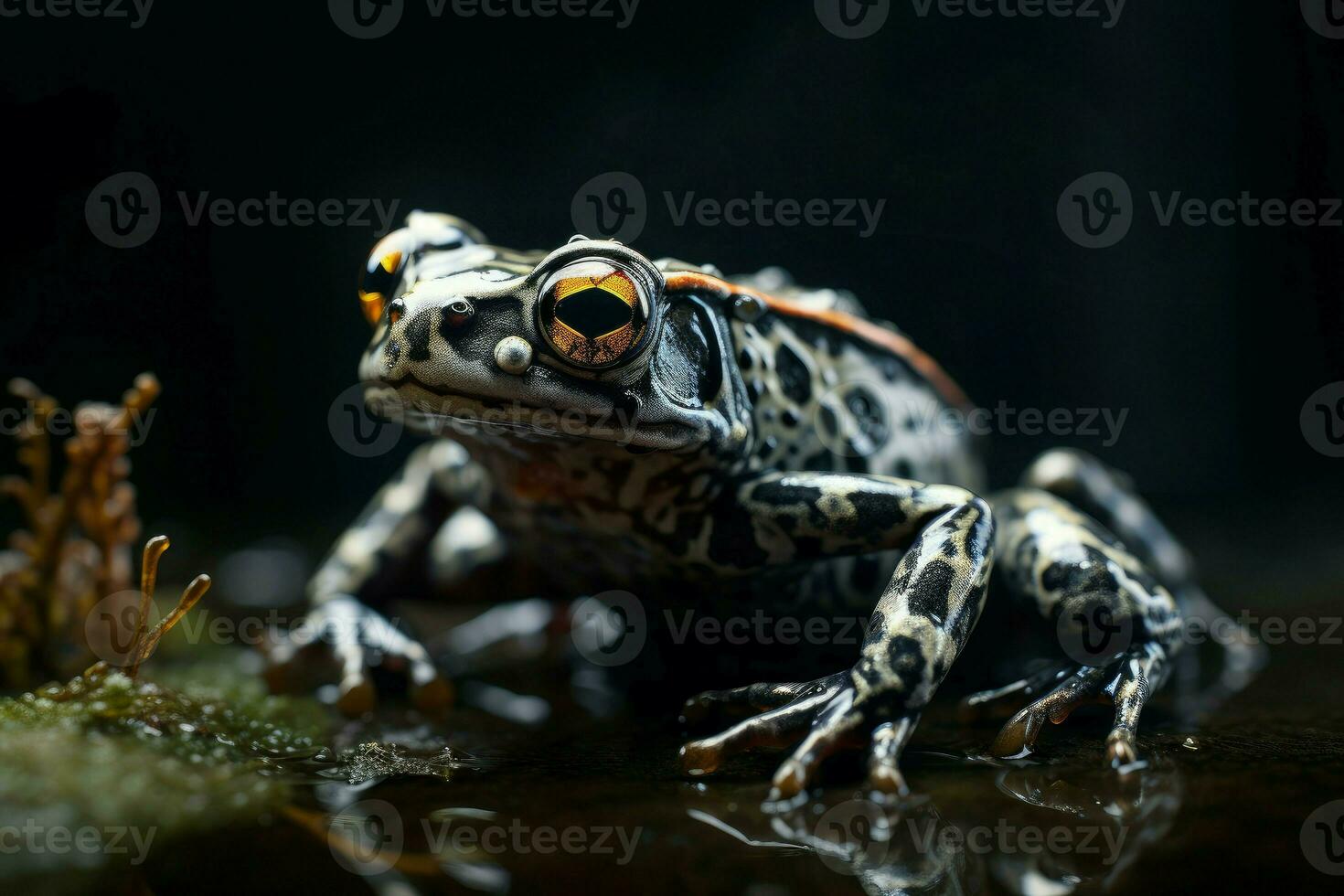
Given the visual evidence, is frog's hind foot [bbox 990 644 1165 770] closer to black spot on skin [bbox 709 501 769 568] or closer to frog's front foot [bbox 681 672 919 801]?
frog's front foot [bbox 681 672 919 801]

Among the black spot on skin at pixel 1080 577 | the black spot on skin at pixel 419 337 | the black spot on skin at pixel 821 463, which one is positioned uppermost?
the black spot on skin at pixel 419 337

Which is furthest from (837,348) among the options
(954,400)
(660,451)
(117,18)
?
(117,18)

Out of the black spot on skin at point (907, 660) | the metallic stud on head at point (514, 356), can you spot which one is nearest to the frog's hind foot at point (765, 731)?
the black spot on skin at point (907, 660)

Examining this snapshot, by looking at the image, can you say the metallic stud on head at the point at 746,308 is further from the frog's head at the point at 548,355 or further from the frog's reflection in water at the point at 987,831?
the frog's reflection in water at the point at 987,831

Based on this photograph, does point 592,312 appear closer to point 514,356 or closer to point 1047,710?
point 514,356

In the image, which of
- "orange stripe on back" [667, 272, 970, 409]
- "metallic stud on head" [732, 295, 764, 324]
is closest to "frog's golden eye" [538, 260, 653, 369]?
"orange stripe on back" [667, 272, 970, 409]

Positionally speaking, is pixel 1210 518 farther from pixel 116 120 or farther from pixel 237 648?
pixel 116 120

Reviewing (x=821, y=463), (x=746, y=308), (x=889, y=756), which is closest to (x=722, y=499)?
(x=821, y=463)

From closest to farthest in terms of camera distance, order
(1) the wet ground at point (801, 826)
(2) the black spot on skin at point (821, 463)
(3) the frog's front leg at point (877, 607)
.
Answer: (1) the wet ground at point (801, 826) → (3) the frog's front leg at point (877, 607) → (2) the black spot on skin at point (821, 463)
